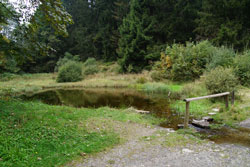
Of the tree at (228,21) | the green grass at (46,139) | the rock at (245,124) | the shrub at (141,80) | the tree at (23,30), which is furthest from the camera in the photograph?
the tree at (228,21)

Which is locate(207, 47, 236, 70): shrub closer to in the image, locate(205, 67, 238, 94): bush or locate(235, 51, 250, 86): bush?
locate(235, 51, 250, 86): bush

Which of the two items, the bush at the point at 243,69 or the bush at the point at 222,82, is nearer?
the bush at the point at 222,82

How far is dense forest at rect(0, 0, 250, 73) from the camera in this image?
7020 millimetres

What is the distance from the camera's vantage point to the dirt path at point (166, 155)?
15.4 ft

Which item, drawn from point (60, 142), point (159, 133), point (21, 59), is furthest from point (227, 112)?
point (21, 59)

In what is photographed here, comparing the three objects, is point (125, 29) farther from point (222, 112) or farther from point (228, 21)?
point (222, 112)

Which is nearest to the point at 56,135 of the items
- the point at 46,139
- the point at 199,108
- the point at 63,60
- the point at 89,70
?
the point at 46,139

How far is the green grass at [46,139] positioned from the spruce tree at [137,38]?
26.7 m

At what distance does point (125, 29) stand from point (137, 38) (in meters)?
4.47

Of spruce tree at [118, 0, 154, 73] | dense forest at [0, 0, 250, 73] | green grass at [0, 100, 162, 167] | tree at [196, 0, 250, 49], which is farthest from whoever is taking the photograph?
spruce tree at [118, 0, 154, 73]

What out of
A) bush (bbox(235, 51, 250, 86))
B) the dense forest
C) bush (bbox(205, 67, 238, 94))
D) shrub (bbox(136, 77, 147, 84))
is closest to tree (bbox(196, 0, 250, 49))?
the dense forest

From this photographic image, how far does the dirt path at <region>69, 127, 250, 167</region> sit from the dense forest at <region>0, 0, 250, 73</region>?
177 inches

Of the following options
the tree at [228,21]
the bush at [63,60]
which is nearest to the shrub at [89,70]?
the bush at [63,60]

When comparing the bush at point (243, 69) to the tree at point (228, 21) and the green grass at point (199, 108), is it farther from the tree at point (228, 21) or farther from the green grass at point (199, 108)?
the tree at point (228, 21)
